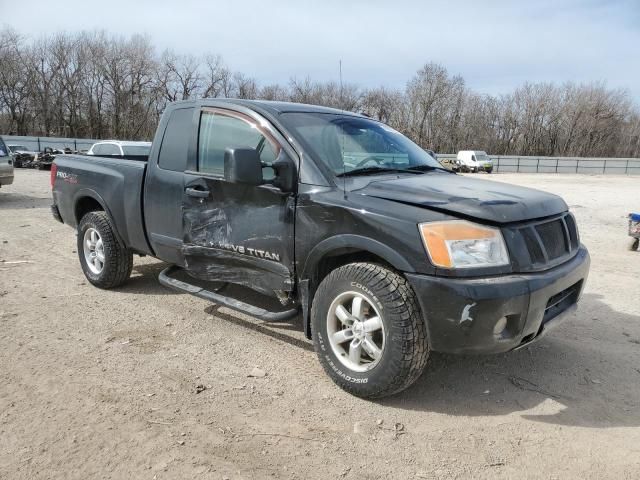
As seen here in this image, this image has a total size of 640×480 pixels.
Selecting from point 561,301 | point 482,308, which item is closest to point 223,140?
point 482,308

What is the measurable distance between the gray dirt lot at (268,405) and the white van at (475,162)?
139 feet

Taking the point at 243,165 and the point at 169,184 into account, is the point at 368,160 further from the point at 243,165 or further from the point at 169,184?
the point at 169,184

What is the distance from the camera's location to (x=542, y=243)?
10.3ft

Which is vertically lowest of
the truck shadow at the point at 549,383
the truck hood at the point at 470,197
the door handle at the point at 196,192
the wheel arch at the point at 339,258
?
the truck shadow at the point at 549,383

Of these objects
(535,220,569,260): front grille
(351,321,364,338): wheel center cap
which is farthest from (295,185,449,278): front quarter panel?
(535,220,569,260): front grille

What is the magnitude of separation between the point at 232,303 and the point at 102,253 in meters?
2.16

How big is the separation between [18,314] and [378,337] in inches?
137

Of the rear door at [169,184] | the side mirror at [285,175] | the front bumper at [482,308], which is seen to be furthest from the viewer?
the rear door at [169,184]

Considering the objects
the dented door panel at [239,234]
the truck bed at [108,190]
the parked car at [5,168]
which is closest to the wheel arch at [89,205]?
the truck bed at [108,190]

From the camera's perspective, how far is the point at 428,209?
3.01m

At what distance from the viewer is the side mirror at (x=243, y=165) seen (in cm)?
335

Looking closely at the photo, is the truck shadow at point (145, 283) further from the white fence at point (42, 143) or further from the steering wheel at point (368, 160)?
the white fence at point (42, 143)

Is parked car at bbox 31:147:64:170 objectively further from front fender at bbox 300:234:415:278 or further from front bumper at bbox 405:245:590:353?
front bumper at bbox 405:245:590:353

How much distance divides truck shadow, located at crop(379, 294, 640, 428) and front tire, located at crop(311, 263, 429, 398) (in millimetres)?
260
